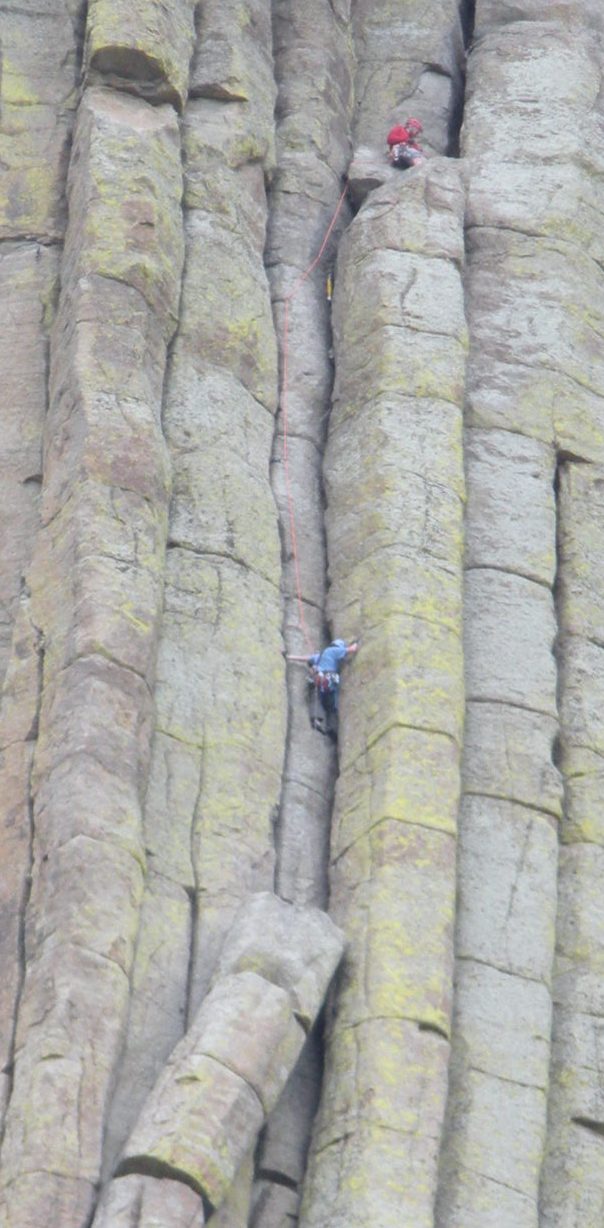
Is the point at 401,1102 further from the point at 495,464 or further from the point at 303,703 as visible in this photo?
the point at 495,464

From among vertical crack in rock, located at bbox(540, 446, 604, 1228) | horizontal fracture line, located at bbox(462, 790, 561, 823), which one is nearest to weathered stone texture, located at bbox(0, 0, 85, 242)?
vertical crack in rock, located at bbox(540, 446, 604, 1228)

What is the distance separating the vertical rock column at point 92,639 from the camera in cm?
2592

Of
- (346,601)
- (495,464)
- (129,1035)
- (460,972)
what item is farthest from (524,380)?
(129,1035)

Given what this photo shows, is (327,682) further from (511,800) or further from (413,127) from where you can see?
(413,127)

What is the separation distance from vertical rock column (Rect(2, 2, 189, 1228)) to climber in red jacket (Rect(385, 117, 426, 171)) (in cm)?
338

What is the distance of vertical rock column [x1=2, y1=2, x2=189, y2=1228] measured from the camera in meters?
25.9

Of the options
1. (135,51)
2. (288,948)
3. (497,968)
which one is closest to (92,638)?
(288,948)

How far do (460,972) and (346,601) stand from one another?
447 centimetres

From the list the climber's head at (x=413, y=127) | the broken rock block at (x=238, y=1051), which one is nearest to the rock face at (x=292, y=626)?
the broken rock block at (x=238, y=1051)

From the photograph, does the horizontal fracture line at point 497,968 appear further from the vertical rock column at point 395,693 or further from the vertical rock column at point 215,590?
the vertical rock column at point 215,590

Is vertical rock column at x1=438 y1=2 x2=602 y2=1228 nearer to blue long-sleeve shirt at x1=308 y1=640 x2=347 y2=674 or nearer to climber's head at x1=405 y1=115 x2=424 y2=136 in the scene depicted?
climber's head at x1=405 y1=115 x2=424 y2=136

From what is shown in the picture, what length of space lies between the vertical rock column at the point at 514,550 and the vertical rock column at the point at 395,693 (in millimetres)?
647

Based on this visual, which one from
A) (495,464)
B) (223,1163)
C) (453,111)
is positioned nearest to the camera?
(223,1163)

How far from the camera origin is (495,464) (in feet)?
106
